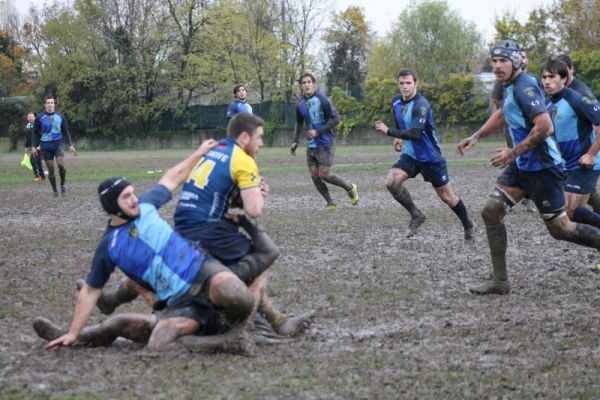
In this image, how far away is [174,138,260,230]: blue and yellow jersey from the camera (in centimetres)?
600

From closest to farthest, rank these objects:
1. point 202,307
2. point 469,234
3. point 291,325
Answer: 1. point 202,307
2. point 291,325
3. point 469,234

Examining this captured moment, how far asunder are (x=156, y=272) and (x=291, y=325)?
1149mm

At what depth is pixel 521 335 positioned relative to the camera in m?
6.27

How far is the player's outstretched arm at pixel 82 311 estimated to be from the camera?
5.70 meters

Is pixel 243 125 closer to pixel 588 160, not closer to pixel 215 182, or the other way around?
pixel 215 182

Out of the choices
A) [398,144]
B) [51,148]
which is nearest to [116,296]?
[398,144]

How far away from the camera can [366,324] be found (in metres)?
6.74

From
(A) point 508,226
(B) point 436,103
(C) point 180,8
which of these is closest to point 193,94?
(C) point 180,8

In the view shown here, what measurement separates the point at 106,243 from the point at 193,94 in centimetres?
5424

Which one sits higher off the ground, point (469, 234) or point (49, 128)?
point (49, 128)

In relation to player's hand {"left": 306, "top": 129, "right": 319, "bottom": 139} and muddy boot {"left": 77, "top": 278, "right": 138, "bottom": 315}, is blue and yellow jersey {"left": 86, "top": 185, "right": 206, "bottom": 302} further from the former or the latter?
player's hand {"left": 306, "top": 129, "right": 319, "bottom": 139}

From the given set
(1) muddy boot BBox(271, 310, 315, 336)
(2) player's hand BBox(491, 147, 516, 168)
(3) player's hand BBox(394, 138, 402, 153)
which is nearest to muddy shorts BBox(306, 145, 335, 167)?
(3) player's hand BBox(394, 138, 402, 153)

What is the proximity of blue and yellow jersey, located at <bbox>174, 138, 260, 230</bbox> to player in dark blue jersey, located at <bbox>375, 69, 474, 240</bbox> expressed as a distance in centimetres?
543

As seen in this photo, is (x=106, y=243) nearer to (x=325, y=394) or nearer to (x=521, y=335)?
(x=325, y=394)
